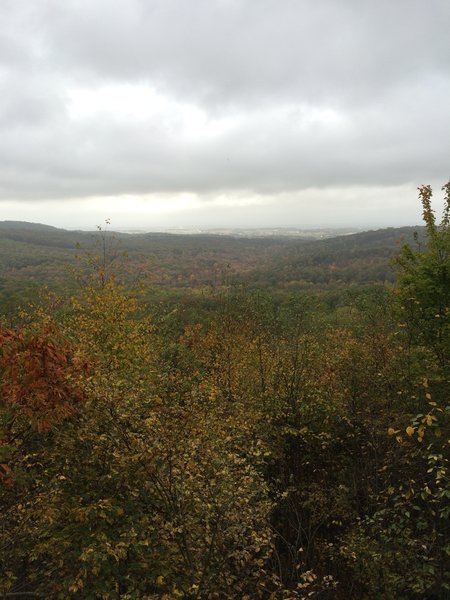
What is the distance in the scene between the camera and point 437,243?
18.4 meters

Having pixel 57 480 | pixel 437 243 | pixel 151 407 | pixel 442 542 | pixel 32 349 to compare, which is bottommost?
pixel 442 542

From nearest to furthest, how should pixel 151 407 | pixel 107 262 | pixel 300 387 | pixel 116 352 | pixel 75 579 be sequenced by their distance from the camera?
pixel 75 579, pixel 151 407, pixel 300 387, pixel 116 352, pixel 107 262

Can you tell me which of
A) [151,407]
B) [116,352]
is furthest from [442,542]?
[116,352]

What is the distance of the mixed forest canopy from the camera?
808cm

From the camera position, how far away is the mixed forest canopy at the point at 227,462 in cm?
808

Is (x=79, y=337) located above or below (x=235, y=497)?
above

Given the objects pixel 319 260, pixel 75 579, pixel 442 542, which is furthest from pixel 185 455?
pixel 319 260

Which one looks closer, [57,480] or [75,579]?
[75,579]

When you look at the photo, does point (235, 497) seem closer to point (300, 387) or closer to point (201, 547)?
point (201, 547)

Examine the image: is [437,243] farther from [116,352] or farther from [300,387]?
[116,352]

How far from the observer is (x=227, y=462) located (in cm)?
961

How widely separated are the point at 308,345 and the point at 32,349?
Result: 47.0 feet

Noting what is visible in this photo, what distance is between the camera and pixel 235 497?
30.3ft

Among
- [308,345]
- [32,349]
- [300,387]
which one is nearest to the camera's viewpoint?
[32,349]
